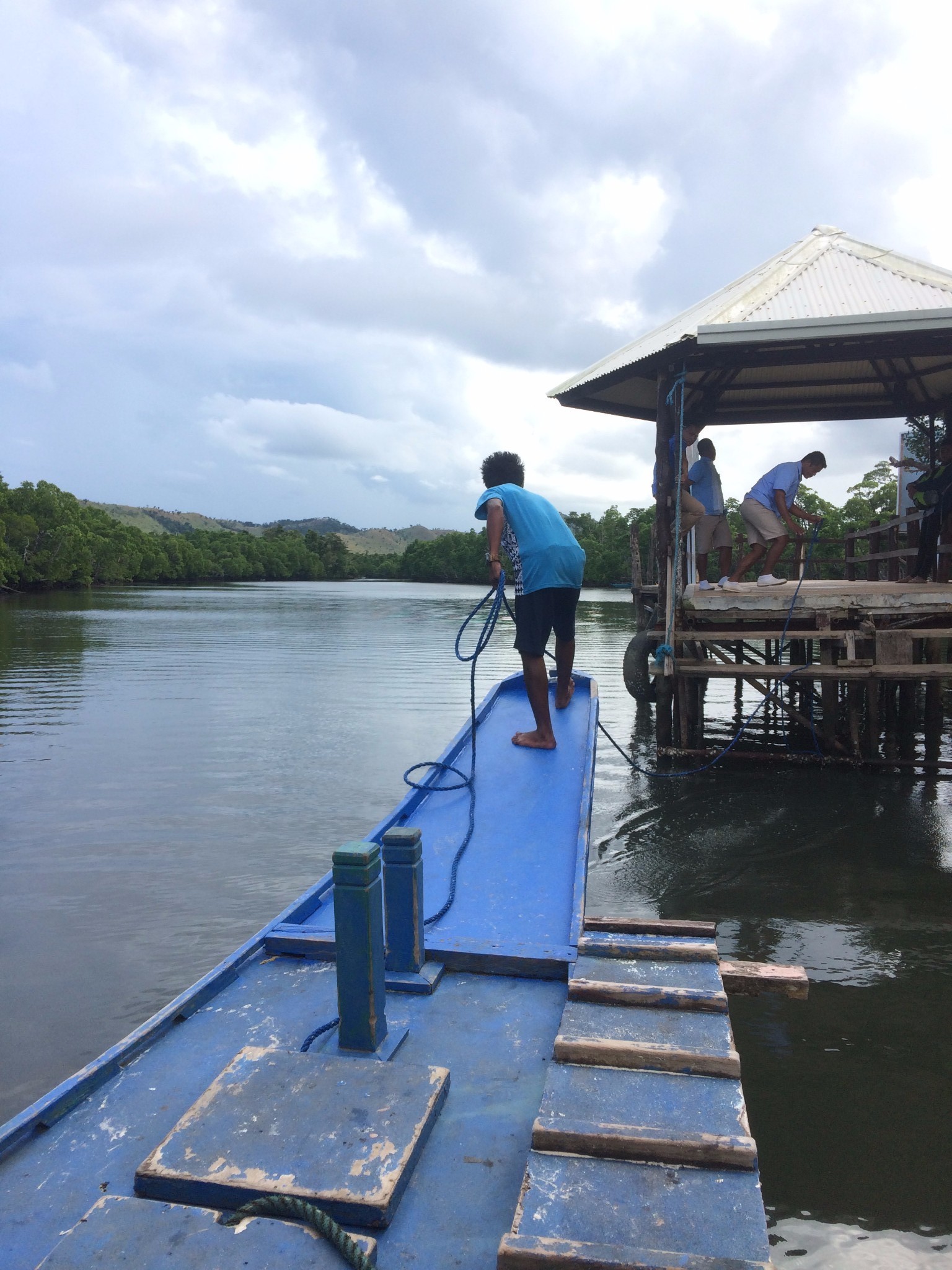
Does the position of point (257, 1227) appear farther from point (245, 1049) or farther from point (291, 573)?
point (291, 573)

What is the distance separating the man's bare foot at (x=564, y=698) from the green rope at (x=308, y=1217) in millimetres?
5561

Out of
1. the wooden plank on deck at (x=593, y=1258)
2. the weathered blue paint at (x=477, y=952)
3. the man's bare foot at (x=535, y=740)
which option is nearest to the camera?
the wooden plank on deck at (x=593, y=1258)

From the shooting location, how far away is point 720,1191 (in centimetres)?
222

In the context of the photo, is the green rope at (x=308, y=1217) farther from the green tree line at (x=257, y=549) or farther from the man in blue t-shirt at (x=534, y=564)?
the green tree line at (x=257, y=549)

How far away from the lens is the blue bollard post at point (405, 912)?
3.39 metres

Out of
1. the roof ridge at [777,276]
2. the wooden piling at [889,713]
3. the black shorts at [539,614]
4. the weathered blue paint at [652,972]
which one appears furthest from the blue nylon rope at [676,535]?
the weathered blue paint at [652,972]

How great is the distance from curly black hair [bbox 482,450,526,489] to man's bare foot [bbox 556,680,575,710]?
1944 mm

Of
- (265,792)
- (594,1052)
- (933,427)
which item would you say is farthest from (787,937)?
(933,427)

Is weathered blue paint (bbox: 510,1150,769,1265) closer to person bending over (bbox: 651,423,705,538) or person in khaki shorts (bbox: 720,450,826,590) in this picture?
person bending over (bbox: 651,423,705,538)

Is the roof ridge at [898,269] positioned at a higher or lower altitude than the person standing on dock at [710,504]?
higher

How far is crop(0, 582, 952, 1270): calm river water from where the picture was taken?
12.9 feet

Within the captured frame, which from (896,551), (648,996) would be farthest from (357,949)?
(896,551)

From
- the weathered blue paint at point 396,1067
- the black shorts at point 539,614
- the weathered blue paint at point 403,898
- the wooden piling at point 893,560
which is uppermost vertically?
Answer: the wooden piling at point 893,560

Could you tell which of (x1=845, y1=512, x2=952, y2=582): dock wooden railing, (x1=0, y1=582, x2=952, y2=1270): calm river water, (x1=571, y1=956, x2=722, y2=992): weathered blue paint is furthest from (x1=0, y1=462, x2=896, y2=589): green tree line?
(x1=571, y1=956, x2=722, y2=992): weathered blue paint
